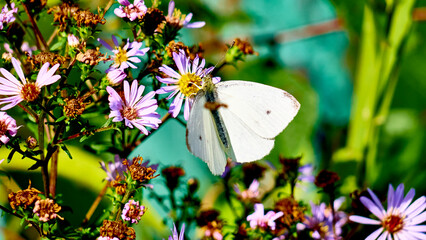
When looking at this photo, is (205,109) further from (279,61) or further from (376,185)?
(279,61)

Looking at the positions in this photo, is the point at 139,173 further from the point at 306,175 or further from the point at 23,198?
the point at 306,175

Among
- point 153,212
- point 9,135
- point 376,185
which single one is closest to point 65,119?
point 9,135

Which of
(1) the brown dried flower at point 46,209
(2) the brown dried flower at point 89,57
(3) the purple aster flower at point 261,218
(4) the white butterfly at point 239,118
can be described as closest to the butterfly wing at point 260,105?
(4) the white butterfly at point 239,118

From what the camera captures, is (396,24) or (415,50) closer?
(396,24)

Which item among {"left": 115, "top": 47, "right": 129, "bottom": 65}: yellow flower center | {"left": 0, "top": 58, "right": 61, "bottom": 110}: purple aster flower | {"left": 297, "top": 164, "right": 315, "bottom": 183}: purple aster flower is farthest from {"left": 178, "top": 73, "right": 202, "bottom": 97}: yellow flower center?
{"left": 297, "top": 164, "right": 315, "bottom": 183}: purple aster flower

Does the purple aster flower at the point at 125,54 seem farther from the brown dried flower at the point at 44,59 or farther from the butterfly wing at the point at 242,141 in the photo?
the butterfly wing at the point at 242,141

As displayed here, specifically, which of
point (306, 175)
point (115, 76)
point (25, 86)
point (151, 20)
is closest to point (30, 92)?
point (25, 86)

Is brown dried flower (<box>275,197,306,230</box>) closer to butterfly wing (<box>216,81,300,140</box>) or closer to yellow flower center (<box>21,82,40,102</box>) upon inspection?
butterfly wing (<box>216,81,300,140</box>)
